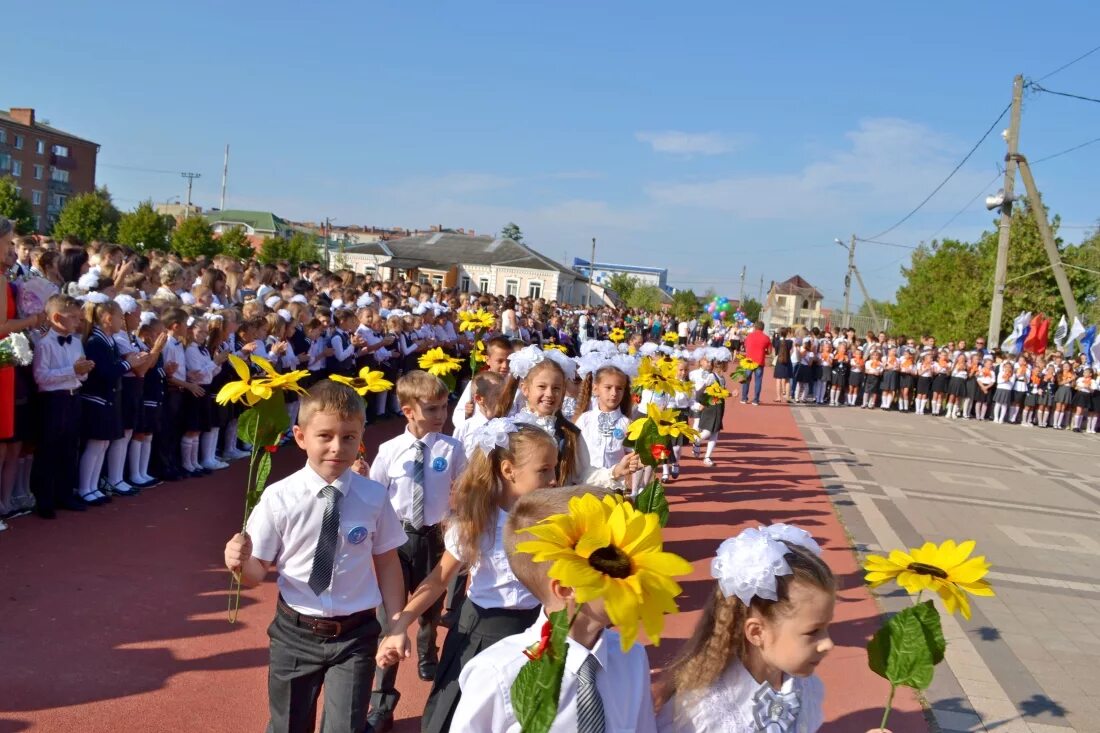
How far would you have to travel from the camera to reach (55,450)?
768 cm

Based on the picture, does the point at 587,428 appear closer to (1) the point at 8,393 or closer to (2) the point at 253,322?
(1) the point at 8,393

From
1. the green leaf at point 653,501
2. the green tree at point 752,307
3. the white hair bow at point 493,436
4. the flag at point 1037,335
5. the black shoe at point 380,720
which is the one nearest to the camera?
the green leaf at point 653,501

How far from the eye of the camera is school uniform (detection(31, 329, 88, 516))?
24.7 feet

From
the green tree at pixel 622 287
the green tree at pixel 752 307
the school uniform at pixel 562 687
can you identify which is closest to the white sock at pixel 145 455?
the school uniform at pixel 562 687

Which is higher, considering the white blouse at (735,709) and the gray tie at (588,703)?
the gray tie at (588,703)

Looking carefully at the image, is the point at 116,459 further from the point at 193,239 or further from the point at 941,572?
the point at 193,239

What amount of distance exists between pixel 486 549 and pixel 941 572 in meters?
1.96

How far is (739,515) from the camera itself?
11023 millimetres

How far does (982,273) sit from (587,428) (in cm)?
4430

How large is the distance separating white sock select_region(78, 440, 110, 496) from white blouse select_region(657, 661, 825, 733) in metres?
7.04

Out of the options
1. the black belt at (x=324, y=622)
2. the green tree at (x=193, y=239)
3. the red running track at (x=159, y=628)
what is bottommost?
the red running track at (x=159, y=628)

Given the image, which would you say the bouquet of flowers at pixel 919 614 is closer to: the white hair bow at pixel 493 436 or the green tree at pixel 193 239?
the white hair bow at pixel 493 436

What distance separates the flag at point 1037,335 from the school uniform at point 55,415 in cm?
2904

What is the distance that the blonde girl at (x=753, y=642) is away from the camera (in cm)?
251
